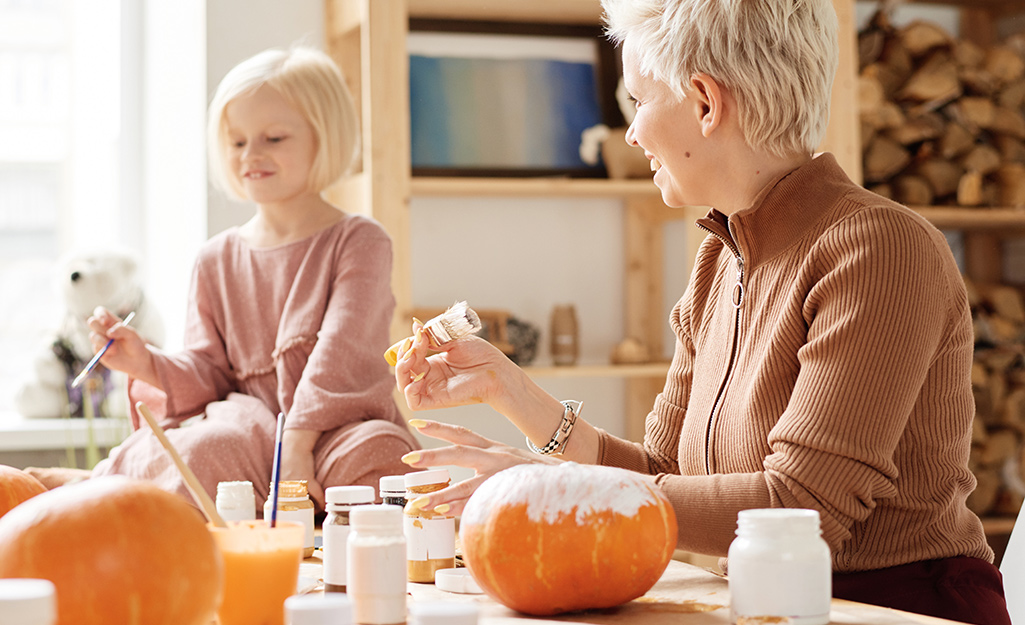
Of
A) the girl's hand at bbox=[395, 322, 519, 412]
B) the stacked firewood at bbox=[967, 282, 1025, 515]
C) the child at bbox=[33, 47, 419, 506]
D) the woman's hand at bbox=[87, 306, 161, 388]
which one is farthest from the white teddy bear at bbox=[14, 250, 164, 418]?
the stacked firewood at bbox=[967, 282, 1025, 515]

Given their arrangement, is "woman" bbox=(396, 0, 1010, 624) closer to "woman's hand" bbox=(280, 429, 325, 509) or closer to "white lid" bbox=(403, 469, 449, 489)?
"white lid" bbox=(403, 469, 449, 489)

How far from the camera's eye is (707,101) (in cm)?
121

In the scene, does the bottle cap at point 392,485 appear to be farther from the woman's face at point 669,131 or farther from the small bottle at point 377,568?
the woman's face at point 669,131

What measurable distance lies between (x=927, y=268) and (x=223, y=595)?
705 millimetres

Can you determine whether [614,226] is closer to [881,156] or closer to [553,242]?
[553,242]

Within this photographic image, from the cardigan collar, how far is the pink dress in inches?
30.4

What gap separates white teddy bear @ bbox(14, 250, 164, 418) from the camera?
256cm

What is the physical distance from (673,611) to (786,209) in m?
0.50

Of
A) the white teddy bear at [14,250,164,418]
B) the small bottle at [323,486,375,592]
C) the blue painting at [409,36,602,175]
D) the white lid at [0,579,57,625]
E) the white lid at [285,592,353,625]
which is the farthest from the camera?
the blue painting at [409,36,602,175]

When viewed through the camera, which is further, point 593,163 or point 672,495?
point 593,163

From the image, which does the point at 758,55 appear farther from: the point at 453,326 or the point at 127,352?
the point at 127,352

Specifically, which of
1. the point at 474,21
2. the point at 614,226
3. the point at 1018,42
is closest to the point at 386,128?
the point at 474,21

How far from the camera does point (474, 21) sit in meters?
2.78

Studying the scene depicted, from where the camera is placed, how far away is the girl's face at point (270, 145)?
6.54ft
